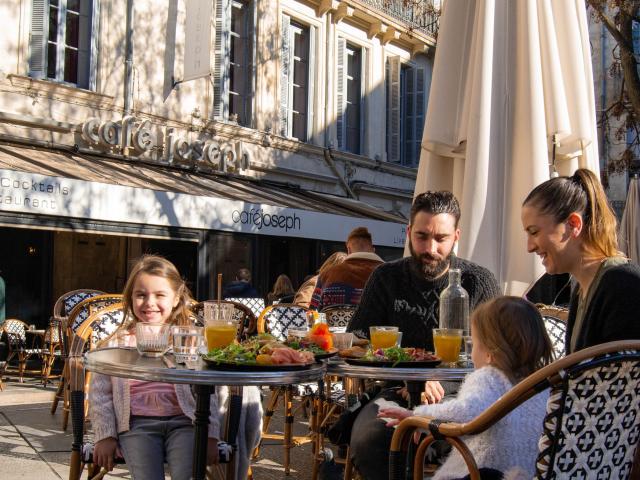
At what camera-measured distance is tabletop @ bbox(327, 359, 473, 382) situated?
281 centimetres

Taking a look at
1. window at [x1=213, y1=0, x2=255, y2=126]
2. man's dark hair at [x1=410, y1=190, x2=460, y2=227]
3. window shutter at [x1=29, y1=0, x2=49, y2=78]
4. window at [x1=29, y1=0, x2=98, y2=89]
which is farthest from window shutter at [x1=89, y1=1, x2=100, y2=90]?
man's dark hair at [x1=410, y1=190, x2=460, y2=227]

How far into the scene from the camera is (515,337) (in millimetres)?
2525

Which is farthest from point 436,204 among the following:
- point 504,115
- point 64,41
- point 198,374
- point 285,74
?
point 285,74

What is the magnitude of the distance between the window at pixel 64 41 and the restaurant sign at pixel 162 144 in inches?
31.6

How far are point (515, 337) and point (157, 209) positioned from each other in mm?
8222

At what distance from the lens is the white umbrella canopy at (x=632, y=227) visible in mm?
9281

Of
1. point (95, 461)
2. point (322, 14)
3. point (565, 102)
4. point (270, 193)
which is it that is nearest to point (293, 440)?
point (95, 461)

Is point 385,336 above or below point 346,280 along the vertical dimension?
below

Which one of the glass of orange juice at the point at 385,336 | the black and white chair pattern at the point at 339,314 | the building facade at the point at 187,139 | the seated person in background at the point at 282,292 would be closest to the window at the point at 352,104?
the building facade at the point at 187,139

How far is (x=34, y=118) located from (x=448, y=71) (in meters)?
7.89

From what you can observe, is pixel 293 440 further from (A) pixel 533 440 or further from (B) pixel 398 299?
(A) pixel 533 440

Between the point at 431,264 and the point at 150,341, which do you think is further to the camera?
the point at 431,264

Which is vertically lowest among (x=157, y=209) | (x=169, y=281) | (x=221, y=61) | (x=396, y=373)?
(x=396, y=373)

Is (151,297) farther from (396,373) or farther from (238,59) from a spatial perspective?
(238,59)
